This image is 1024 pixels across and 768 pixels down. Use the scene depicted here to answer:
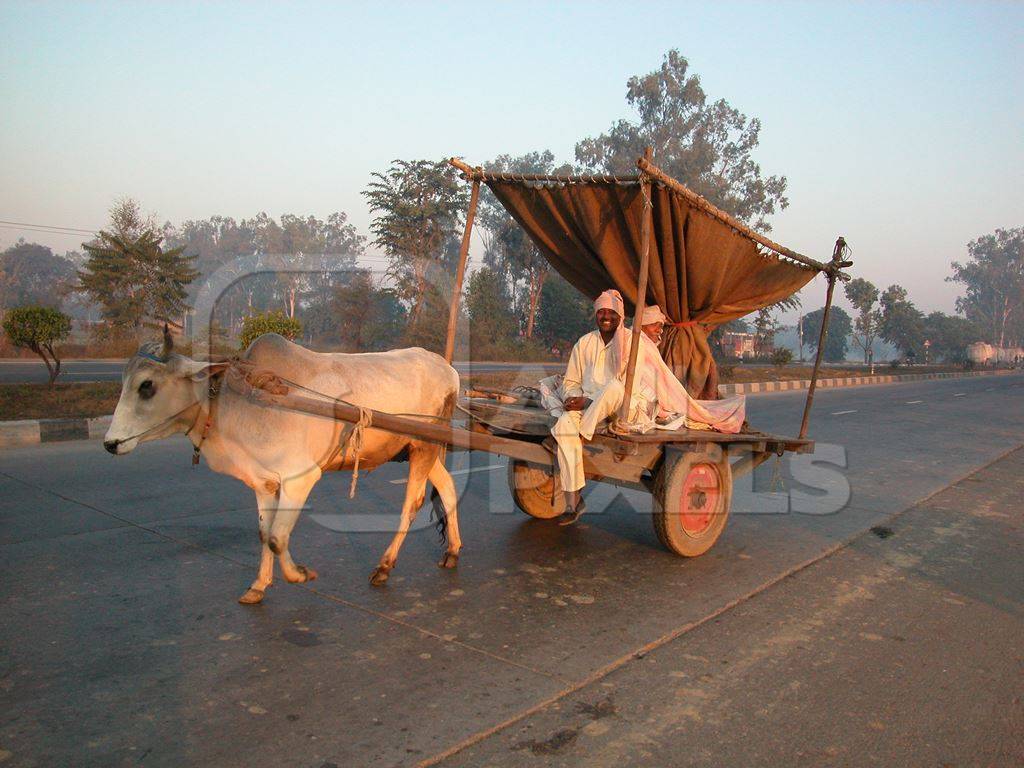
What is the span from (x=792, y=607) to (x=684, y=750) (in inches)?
76.9

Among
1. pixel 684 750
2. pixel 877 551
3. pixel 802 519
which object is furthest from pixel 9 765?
pixel 802 519

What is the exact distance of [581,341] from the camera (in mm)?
5969

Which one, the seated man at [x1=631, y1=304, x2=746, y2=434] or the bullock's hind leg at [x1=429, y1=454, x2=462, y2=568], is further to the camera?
the seated man at [x1=631, y1=304, x2=746, y2=434]

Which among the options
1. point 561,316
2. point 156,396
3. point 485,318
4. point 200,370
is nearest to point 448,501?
point 200,370

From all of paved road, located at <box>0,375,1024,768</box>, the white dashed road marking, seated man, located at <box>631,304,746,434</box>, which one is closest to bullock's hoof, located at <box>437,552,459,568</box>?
paved road, located at <box>0,375,1024,768</box>

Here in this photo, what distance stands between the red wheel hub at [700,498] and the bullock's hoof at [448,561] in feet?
5.17

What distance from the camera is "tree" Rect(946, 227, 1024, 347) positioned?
119562 millimetres

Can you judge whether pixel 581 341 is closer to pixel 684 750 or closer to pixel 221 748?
pixel 684 750

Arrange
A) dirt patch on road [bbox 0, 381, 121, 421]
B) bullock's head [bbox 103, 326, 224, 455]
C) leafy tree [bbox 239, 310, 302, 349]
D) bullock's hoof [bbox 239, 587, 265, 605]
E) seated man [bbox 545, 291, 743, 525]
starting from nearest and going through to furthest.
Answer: bullock's head [bbox 103, 326, 224, 455] < bullock's hoof [bbox 239, 587, 265, 605] < seated man [bbox 545, 291, 743, 525] < dirt patch on road [bbox 0, 381, 121, 421] < leafy tree [bbox 239, 310, 302, 349]

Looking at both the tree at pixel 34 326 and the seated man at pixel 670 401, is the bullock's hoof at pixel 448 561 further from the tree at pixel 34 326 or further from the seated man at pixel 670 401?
the tree at pixel 34 326

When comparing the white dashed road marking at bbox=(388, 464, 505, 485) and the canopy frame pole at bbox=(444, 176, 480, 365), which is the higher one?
the canopy frame pole at bbox=(444, 176, 480, 365)

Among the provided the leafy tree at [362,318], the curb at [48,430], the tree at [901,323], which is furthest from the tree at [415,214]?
the tree at [901,323]

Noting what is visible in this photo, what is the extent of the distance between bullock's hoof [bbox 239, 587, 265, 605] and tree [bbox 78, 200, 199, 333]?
2906cm

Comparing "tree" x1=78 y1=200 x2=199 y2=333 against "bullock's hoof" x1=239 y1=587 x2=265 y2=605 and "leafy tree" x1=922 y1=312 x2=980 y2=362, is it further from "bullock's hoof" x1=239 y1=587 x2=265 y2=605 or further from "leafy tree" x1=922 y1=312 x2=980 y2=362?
"leafy tree" x1=922 y1=312 x2=980 y2=362
